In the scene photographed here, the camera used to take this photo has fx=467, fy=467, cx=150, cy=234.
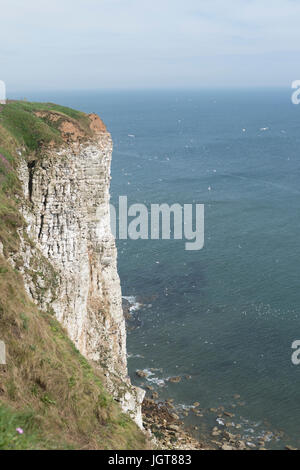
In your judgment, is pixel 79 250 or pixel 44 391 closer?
pixel 44 391

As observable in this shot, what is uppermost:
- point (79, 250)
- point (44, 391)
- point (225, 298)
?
point (79, 250)

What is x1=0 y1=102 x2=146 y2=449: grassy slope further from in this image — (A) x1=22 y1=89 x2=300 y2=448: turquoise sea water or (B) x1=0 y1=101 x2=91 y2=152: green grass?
(A) x1=22 y1=89 x2=300 y2=448: turquoise sea water

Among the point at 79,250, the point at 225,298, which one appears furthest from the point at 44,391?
the point at 225,298

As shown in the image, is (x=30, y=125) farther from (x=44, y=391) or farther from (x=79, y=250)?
(x=44, y=391)

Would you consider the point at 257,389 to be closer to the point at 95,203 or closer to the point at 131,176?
the point at 95,203

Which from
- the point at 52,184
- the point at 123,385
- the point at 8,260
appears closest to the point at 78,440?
the point at 8,260

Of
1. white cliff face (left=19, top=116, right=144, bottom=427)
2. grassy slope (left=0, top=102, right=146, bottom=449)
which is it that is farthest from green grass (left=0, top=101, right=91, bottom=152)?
grassy slope (left=0, top=102, right=146, bottom=449)
